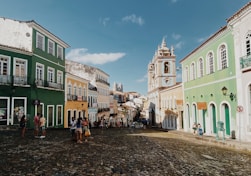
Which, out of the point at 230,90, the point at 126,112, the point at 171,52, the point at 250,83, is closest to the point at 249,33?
the point at 250,83

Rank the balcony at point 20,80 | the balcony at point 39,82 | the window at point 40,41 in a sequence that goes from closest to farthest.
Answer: the balcony at point 20,80
the balcony at point 39,82
the window at point 40,41

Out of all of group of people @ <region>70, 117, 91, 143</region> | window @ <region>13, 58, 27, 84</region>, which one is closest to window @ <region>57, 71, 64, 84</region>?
window @ <region>13, 58, 27, 84</region>

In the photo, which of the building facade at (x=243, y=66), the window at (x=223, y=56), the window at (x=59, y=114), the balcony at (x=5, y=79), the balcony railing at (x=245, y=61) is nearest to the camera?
the balcony railing at (x=245, y=61)

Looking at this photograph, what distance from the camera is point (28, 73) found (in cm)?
1723

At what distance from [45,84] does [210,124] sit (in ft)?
50.8

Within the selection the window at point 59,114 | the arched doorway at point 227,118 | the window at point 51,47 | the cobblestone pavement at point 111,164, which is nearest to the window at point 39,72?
the window at point 51,47

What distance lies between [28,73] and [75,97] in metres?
9.54

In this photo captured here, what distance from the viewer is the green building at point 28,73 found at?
15.8 meters

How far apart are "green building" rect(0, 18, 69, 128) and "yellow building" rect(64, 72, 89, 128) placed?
85.5 inches

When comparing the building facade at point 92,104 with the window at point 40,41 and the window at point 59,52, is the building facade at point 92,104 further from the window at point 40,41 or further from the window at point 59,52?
the window at point 40,41

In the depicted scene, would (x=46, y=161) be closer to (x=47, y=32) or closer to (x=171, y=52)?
(x=47, y=32)

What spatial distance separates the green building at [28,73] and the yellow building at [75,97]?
2172 millimetres

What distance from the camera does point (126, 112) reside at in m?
61.9

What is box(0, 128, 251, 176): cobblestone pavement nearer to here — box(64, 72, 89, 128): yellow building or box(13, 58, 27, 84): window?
box(13, 58, 27, 84): window
